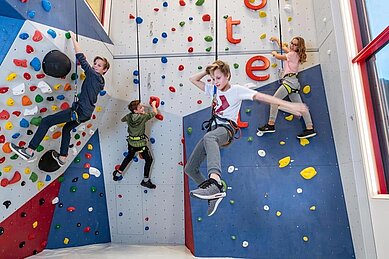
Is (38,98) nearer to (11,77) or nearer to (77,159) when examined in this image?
(11,77)

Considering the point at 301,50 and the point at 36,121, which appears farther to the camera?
the point at 301,50

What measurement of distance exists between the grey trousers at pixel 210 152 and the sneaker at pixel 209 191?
0.35ft

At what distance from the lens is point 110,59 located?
4223 millimetres

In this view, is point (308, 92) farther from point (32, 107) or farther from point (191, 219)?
point (32, 107)

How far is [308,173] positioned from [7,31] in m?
3.03

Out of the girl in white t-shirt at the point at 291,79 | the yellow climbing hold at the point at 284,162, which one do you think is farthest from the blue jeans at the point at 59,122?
the yellow climbing hold at the point at 284,162

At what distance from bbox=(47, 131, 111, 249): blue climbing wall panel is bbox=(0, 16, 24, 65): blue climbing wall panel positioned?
157 cm

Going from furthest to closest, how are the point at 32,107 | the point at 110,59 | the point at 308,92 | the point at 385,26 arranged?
the point at 110,59 < the point at 308,92 < the point at 32,107 < the point at 385,26

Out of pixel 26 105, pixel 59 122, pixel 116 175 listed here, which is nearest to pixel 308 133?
pixel 116 175

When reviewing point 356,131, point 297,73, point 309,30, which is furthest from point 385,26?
point 309,30

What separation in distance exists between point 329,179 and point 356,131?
2.22ft

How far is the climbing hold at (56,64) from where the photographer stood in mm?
2922

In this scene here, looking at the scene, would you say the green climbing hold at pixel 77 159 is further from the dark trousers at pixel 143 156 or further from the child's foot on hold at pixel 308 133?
the child's foot on hold at pixel 308 133

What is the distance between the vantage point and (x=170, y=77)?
4211mm
